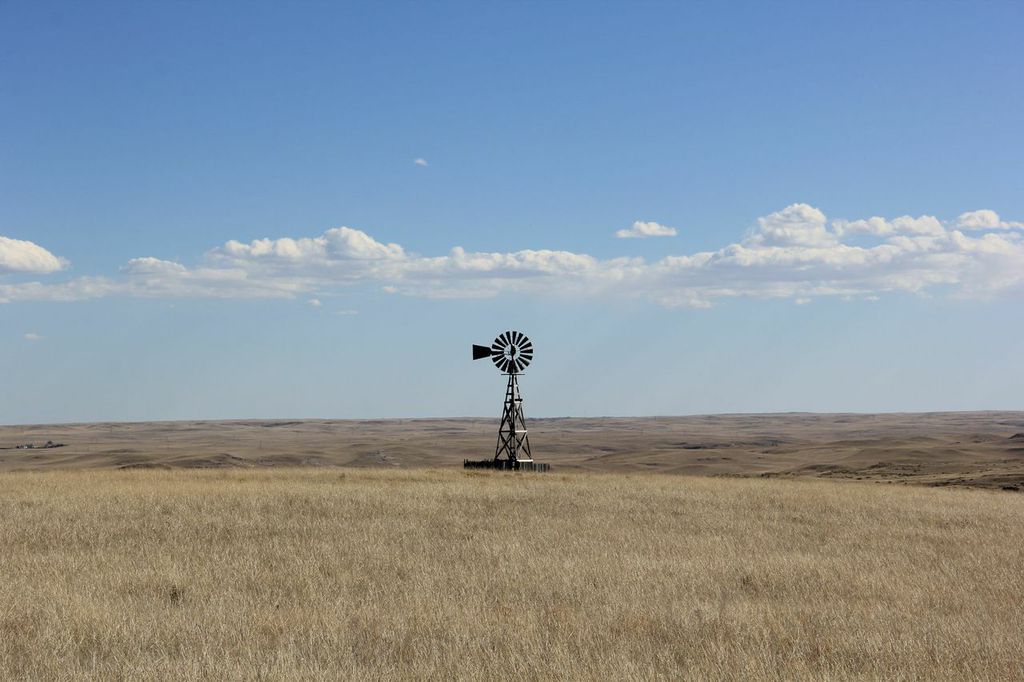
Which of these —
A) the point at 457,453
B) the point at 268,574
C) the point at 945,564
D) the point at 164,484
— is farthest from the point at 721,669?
the point at 457,453

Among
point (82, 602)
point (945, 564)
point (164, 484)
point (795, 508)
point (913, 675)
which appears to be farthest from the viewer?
point (164, 484)

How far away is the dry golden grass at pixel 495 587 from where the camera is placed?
32.8 feet

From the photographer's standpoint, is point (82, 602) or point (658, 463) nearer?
point (82, 602)

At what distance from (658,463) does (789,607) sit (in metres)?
60.9

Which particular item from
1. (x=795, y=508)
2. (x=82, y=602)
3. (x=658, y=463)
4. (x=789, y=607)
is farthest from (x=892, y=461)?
(x=82, y=602)

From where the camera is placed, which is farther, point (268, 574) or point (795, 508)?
point (795, 508)

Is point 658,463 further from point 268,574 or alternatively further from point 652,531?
point 268,574

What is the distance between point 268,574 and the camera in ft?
48.9

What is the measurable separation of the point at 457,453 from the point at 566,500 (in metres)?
67.8

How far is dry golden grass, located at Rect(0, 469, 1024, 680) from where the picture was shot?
393 inches

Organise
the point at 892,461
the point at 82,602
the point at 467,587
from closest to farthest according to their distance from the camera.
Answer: the point at 82,602, the point at 467,587, the point at 892,461

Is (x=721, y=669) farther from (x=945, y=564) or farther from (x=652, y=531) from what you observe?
(x=652, y=531)

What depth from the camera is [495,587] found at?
14.1m

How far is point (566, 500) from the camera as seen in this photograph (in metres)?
26.7
